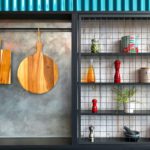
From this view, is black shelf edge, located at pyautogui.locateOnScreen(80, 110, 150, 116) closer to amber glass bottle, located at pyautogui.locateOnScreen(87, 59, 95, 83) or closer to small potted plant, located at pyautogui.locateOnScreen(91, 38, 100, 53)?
amber glass bottle, located at pyautogui.locateOnScreen(87, 59, 95, 83)

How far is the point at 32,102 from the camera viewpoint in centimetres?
Answer: 334

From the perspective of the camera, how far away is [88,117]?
3.31m

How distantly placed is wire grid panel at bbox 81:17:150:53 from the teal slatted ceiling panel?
169mm

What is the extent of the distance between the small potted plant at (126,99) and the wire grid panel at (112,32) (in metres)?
0.53

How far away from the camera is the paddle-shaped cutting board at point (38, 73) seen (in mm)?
3250

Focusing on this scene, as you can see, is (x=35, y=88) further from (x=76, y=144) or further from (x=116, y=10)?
(x=116, y=10)

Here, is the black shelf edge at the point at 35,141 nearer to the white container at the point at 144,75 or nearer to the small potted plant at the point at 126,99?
the small potted plant at the point at 126,99

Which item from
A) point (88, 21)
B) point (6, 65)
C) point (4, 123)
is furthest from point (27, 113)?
point (88, 21)

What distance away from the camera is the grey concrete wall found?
10.9 feet

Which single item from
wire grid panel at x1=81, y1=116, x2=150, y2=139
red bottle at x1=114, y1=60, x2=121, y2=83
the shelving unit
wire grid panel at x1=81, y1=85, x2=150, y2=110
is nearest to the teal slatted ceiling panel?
the shelving unit

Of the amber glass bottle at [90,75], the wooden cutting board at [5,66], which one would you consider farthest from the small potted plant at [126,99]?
the wooden cutting board at [5,66]

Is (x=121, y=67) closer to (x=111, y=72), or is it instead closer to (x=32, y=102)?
(x=111, y=72)

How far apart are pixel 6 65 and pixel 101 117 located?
55.2 inches

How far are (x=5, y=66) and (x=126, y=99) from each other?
1.58 meters
